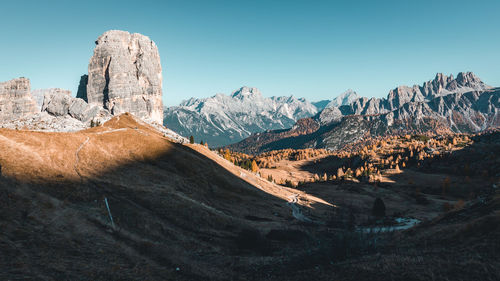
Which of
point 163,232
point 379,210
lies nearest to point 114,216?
point 163,232

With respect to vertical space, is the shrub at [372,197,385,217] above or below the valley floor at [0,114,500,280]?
below

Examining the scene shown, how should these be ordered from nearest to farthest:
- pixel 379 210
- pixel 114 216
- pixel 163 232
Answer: pixel 114 216
pixel 163 232
pixel 379 210

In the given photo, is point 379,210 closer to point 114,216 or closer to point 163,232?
point 163,232

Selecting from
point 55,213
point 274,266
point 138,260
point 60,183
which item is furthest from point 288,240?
point 60,183

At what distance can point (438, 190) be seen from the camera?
19025cm

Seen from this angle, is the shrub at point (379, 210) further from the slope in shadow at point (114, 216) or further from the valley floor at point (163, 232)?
the slope in shadow at point (114, 216)

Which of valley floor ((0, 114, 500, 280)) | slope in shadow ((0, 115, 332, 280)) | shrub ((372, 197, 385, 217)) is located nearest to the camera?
valley floor ((0, 114, 500, 280))

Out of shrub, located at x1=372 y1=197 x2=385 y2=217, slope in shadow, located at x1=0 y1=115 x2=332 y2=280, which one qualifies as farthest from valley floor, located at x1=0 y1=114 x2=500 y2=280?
shrub, located at x1=372 y1=197 x2=385 y2=217

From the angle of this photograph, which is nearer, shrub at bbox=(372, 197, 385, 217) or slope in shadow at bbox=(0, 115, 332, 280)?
slope in shadow at bbox=(0, 115, 332, 280)

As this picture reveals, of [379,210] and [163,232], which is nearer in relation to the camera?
[163,232]

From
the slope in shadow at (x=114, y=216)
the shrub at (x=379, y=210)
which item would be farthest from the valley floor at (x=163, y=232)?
the shrub at (x=379, y=210)

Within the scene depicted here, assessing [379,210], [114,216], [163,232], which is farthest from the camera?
[379,210]

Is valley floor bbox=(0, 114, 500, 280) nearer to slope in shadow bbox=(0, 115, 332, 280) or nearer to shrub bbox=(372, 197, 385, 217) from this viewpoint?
slope in shadow bbox=(0, 115, 332, 280)

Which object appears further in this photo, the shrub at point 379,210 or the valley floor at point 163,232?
the shrub at point 379,210
